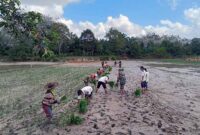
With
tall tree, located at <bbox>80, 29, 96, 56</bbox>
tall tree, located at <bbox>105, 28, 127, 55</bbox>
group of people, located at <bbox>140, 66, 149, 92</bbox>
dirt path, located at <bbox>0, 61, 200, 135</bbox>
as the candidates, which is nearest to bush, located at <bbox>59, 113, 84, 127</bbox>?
dirt path, located at <bbox>0, 61, 200, 135</bbox>

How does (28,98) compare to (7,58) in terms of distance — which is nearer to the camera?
(28,98)

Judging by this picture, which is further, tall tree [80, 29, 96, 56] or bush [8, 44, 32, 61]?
tall tree [80, 29, 96, 56]

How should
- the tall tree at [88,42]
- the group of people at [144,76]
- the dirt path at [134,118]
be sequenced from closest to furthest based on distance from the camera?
the dirt path at [134,118] → the group of people at [144,76] → the tall tree at [88,42]

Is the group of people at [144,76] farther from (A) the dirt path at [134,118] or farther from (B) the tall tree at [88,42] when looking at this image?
(B) the tall tree at [88,42]

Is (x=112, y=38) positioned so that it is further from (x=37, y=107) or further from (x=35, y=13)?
(x=35, y=13)

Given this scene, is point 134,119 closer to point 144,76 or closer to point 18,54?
point 144,76

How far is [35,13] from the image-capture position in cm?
577

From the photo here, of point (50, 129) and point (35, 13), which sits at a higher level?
point (35, 13)

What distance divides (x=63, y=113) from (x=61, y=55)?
76.0 m

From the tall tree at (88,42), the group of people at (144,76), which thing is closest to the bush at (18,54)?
the tall tree at (88,42)

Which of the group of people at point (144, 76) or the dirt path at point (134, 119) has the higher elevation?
the group of people at point (144, 76)

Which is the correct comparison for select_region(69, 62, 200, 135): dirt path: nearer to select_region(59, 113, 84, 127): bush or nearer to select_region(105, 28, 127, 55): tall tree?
select_region(59, 113, 84, 127): bush

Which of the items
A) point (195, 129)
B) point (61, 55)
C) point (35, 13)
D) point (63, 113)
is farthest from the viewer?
point (61, 55)

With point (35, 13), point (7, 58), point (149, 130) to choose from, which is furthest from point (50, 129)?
point (7, 58)
